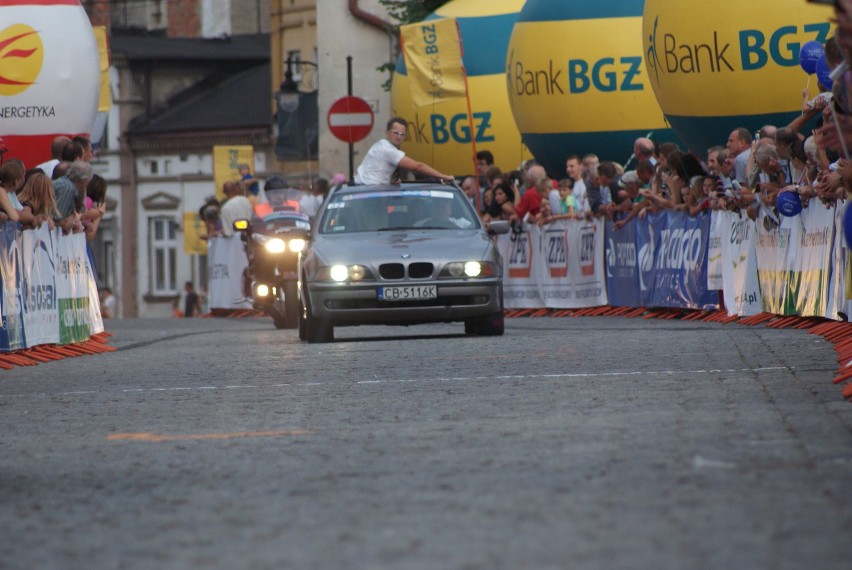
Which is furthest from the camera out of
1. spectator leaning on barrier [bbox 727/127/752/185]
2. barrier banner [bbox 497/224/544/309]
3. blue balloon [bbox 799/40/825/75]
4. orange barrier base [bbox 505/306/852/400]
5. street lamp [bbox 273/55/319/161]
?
street lamp [bbox 273/55/319/161]

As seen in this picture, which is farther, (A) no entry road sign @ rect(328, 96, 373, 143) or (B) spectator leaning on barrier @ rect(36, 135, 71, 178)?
(A) no entry road sign @ rect(328, 96, 373, 143)

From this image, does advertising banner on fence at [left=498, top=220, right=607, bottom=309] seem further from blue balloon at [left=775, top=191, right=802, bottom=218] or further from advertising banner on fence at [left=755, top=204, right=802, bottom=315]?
blue balloon at [left=775, top=191, right=802, bottom=218]

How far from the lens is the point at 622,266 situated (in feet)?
78.2

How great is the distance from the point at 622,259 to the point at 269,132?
47.2m

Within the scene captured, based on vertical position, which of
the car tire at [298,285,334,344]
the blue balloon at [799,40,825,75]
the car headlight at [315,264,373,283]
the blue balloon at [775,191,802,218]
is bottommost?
the car tire at [298,285,334,344]

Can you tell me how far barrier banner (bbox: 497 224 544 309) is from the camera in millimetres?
26828

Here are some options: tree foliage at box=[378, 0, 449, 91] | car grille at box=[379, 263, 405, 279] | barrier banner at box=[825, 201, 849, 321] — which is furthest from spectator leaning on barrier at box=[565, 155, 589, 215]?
tree foliage at box=[378, 0, 449, 91]

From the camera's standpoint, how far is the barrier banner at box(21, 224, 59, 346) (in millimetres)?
16375

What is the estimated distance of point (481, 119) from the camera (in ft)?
107

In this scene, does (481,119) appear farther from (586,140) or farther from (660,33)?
(660,33)

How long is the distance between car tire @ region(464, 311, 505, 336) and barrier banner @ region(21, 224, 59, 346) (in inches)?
149

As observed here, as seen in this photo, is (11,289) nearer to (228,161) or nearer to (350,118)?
(350,118)

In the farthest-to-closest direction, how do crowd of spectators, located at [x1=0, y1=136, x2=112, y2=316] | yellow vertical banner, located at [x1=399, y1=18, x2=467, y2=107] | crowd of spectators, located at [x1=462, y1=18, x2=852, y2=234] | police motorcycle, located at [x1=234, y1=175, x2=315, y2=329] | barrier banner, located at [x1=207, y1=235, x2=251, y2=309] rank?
barrier banner, located at [x1=207, y1=235, x2=251, y2=309]
yellow vertical banner, located at [x1=399, y1=18, x2=467, y2=107]
police motorcycle, located at [x1=234, y1=175, x2=315, y2=329]
crowd of spectators, located at [x1=0, y1=136, x2=112, y2=316]
crowd of spectators, located at [x1=462, y1=18, x2=852, y2=234]

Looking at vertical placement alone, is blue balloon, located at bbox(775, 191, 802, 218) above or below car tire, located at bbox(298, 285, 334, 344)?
above
